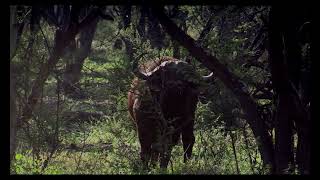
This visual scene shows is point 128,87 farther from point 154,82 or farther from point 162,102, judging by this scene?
point 162,102

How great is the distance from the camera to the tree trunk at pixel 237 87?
5363mm

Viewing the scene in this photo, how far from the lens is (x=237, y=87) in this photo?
A: 5445mm

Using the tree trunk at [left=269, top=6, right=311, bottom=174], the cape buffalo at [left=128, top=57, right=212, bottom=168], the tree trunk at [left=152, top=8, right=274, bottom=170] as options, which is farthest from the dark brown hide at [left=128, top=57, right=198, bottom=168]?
the tree trunk at [left=269, top=6, right=311, bottom=174]

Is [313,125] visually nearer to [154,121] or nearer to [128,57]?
[128,57]

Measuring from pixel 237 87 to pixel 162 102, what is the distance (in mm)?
2150

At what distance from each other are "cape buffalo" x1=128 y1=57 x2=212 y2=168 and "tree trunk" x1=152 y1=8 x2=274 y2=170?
1111 mm

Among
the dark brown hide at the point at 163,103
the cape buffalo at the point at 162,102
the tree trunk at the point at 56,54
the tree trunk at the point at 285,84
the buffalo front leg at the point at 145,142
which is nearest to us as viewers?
Answer: the tree trunk at the point at 285,84

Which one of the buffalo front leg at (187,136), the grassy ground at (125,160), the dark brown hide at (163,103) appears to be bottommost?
the grassy ground at (125,160)

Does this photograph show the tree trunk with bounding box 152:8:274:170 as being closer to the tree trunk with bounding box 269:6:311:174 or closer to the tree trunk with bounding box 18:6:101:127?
the tree trunk with bounding box 269:6:311:174

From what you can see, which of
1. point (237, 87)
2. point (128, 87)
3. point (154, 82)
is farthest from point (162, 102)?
point (237, 87)

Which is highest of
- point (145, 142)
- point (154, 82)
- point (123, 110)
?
point (154, 82)

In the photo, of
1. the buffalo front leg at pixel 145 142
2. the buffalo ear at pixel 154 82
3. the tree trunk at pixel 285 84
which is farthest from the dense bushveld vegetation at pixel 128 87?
the tree trunk at pixel 285 84

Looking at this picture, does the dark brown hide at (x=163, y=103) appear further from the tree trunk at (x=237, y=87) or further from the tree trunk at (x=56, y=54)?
the tree trunk at (x=237, y=87)
